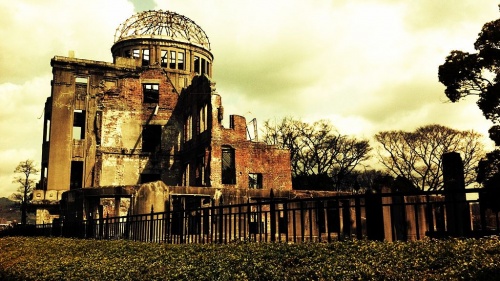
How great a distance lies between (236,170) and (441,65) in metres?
14.7

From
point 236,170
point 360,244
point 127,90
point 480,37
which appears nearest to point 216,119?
point 236,170

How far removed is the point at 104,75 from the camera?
36188 mm

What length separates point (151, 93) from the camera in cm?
3709

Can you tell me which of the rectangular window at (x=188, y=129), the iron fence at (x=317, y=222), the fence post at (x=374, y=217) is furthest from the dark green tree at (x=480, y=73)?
the rectangular window at (x=188, y=129)

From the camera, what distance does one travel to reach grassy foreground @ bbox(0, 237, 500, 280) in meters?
4.65

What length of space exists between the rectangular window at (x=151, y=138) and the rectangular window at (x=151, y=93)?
7.72ft

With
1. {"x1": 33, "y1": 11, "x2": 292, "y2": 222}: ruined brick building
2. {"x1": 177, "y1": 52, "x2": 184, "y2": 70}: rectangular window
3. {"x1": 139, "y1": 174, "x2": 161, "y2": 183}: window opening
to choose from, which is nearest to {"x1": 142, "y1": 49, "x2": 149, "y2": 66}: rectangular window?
{"x1": 33, "y1": 11, "x2": 292, "y2": 222}: ruined brick building

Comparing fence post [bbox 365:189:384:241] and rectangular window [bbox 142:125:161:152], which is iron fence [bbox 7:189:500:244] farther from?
rectangular window [bbox 142:125:161:152]

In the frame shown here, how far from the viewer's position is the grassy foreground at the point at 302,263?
15.3ft

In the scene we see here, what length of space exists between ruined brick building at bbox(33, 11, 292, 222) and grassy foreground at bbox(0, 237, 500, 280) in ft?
68.6

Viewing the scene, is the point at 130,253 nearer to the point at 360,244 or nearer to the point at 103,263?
the point at 103,263

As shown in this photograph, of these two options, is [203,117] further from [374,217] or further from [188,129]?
[374,217]

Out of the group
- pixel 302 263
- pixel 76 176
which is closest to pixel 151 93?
pixel 76 176

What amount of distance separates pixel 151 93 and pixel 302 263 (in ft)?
109
